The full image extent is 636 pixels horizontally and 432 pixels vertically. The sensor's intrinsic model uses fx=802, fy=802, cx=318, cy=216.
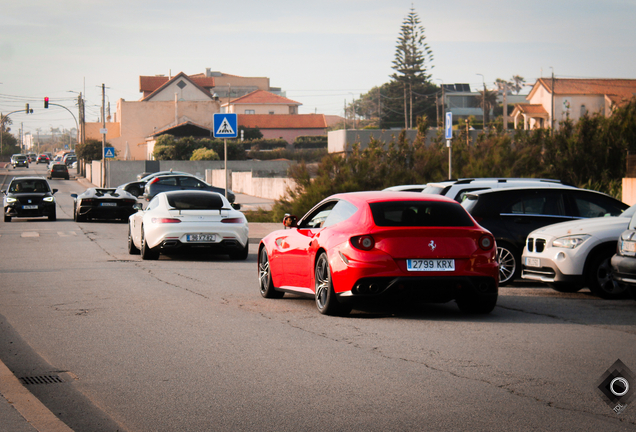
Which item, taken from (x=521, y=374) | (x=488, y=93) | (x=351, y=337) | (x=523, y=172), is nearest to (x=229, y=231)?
(x=351, y=337)

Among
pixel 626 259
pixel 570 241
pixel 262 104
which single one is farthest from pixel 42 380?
pixel 262 104

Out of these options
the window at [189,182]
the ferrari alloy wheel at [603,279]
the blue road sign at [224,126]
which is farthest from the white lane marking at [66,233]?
the ferrari alloy wheel at [603,279]

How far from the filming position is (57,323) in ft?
29.1

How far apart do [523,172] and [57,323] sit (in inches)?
774

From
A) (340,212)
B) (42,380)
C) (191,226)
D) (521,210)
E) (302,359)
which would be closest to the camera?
(42,380)

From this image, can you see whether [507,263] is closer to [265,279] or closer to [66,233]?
[265,279]

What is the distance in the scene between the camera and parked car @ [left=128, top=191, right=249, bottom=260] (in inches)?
613

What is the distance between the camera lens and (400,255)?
28.9 ft

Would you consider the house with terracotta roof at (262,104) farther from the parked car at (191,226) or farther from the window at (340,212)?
the window at (340,212)

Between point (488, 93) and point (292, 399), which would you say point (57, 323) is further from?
point (488, 93)

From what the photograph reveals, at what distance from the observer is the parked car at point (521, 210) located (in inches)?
484

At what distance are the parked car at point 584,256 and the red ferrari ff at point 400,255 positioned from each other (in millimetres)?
1836

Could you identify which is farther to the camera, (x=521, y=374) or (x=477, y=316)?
(x=477, y=316)

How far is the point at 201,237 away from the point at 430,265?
25.0 feet
